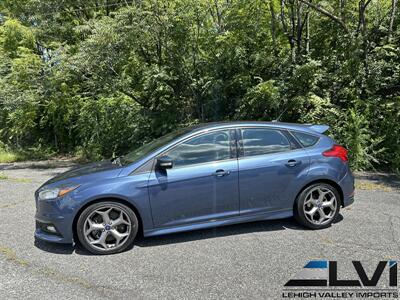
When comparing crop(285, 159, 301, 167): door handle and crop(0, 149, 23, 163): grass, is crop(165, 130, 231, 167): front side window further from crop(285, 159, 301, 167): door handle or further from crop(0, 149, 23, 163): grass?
crop(0, 149, 23, 163): grass

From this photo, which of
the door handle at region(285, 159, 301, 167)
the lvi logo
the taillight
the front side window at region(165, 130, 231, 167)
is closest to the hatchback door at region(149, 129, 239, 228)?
the front side window at region(165, 130, 231, 167)

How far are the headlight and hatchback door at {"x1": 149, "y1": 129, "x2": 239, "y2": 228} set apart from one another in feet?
3.13

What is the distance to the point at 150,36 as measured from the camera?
10.4 m

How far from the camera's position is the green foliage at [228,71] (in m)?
9.29

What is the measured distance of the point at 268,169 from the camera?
4.57 metres

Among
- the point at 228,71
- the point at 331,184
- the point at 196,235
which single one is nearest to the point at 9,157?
the point at 228,71

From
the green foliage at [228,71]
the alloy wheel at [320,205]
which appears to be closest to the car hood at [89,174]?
the alloy wheel at [320,205]

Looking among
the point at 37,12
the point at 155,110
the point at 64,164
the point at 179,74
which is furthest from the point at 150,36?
the point at 37,12

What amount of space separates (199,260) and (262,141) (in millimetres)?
1779

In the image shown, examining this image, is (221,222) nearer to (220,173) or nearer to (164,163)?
(220,173)

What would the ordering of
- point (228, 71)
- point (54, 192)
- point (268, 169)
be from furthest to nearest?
point (228, 71)
point (268, 169)
point (54, 192)

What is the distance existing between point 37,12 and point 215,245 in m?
14.0

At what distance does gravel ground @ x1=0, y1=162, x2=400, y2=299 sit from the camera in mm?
3365

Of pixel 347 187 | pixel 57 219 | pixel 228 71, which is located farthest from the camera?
pixel 228 71
